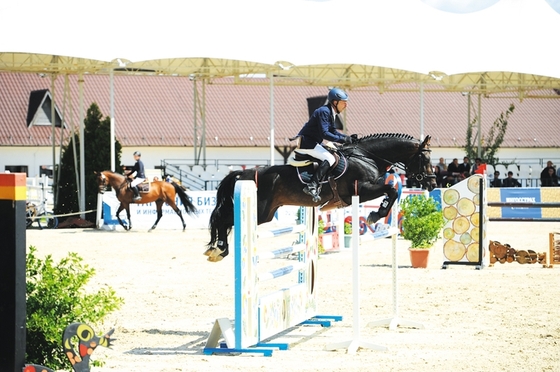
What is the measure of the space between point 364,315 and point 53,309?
13.2ft

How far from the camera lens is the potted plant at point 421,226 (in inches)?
498

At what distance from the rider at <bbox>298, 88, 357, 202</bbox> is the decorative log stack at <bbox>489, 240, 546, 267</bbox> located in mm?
4767

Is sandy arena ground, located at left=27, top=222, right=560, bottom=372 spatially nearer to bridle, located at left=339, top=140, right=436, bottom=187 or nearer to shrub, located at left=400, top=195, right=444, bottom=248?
shrub, located at left=400, top=195, right=444, bottom=248

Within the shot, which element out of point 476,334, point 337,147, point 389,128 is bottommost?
point 476,334

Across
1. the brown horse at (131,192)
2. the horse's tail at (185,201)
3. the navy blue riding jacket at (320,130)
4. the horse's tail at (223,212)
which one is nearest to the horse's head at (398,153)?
the navy blue riding jacket at (320,130)

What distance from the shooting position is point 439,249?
16.4 metres

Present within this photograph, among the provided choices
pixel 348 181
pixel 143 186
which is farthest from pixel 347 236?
pixel 143 186

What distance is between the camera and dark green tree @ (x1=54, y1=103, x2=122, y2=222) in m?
24.5

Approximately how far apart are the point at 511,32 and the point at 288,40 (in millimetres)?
6895

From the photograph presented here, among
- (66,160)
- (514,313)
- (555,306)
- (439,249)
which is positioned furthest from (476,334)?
(66,160)

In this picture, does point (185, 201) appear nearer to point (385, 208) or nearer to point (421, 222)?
point (421, 222)

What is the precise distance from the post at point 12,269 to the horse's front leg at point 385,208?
4.47 metres

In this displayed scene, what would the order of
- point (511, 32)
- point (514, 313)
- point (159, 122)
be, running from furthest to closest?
1. point (159, 122)
2. point (511, 32)
3. point (514, 313)

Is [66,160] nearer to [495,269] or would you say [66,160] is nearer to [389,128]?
[495,269]
